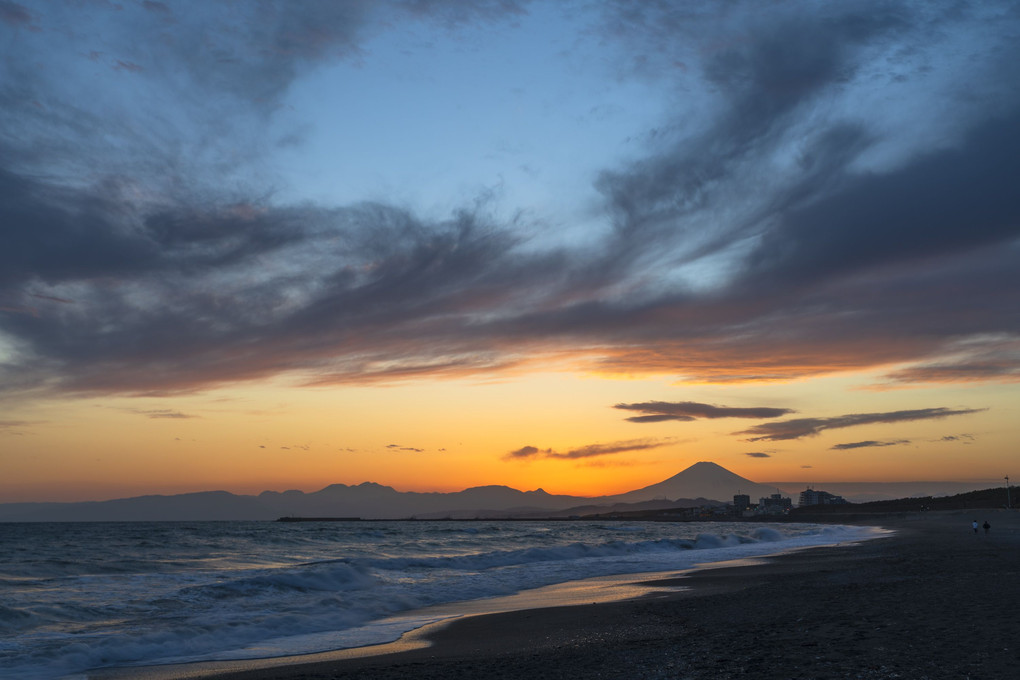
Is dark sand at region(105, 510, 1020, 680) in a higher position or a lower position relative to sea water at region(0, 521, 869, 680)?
higher

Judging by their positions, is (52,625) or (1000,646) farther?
(52,625)

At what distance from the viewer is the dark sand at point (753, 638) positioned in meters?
9.41

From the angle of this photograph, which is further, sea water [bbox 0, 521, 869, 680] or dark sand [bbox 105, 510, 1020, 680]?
sea water [bbox 0, 521, 869, 680]

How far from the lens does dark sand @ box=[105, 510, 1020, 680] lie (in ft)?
30.9

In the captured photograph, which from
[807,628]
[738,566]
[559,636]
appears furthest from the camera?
[738,566]

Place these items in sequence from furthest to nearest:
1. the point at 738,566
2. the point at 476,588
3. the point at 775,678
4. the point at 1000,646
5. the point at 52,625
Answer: the point at 738,566
the point at 476,588
the point at 52,625
the point at 1000,646
the point at 775,678

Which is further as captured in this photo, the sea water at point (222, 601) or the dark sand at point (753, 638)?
the sea water at point (222, 601)

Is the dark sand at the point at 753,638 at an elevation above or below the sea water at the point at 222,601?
→ above

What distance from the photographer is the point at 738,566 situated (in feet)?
110

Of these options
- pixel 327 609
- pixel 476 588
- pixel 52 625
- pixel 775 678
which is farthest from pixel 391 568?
pixel 775 678

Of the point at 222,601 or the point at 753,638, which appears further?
the point at 222,601

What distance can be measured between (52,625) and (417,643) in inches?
420

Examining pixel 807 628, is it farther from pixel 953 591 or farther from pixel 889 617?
pixel 953 591

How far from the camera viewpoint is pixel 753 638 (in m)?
11.8
